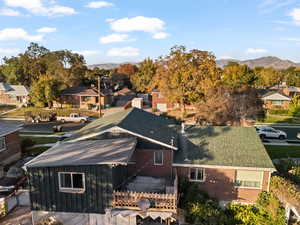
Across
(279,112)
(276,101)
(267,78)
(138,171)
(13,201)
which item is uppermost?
(267,78)

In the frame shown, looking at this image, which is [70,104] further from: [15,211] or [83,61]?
[15,211]

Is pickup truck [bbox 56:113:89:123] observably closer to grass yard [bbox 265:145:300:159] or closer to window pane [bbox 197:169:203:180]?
window pane [bbox 197:169:203:180]

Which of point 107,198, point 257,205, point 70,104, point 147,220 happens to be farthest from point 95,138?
point 70,104

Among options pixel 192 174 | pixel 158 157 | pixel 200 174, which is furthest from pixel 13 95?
pixel 200 174

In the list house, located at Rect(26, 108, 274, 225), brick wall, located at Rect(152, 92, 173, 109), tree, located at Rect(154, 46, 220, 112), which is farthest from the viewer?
brick wall, located at Rect(152, 92, 173, 109)

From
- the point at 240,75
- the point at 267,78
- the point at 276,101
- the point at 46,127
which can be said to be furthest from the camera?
the point at 267,78

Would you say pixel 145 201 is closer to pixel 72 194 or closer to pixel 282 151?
pixel 72 194

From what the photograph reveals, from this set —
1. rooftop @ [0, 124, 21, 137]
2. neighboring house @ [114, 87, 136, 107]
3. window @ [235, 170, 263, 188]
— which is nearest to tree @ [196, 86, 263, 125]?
window @ [235, 170, 263, 188]
